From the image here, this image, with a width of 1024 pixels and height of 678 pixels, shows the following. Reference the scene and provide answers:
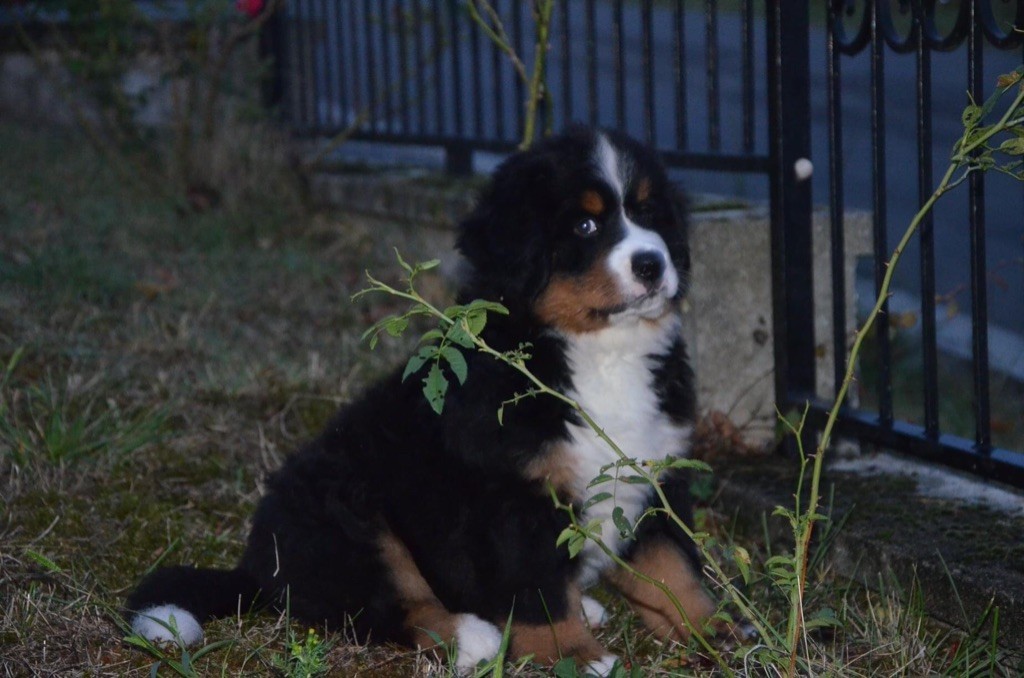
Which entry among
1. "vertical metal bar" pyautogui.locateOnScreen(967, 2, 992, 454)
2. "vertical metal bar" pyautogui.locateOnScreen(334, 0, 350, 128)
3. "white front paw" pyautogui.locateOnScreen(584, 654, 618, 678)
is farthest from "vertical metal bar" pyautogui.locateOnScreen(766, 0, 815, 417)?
"vertical metal bar" pyautogui.locateOnScreen(334, 0, 350, 128)

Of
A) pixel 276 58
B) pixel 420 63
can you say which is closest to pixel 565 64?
pixel 420 63

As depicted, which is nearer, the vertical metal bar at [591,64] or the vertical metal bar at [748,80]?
the vertical metal bar at [748,80]

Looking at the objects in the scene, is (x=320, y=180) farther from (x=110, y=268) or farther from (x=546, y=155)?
(x=546, y=155)

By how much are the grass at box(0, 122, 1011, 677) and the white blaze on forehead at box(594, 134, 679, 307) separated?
652 mm

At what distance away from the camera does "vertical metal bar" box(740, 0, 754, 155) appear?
389cm

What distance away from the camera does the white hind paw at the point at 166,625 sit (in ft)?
8.53

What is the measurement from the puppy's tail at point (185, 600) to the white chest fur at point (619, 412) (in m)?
0.78

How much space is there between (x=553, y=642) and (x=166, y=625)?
795 mm

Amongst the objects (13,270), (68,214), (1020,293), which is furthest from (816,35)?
(13,270)

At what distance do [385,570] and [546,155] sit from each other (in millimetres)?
985

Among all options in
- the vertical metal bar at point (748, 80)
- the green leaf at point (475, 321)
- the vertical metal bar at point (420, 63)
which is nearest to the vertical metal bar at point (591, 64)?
the vertical metal bar at point (748, 80)

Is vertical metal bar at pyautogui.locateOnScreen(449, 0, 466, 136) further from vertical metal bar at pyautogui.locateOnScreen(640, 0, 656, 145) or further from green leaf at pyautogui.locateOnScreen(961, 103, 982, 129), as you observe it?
green leaf at pyautogui.locateOnScreen(961, 103, 982, 129)

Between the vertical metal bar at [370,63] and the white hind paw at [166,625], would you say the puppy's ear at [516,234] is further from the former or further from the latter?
the vertical metal bar at [370,63]

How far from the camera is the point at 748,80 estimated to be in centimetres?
394
